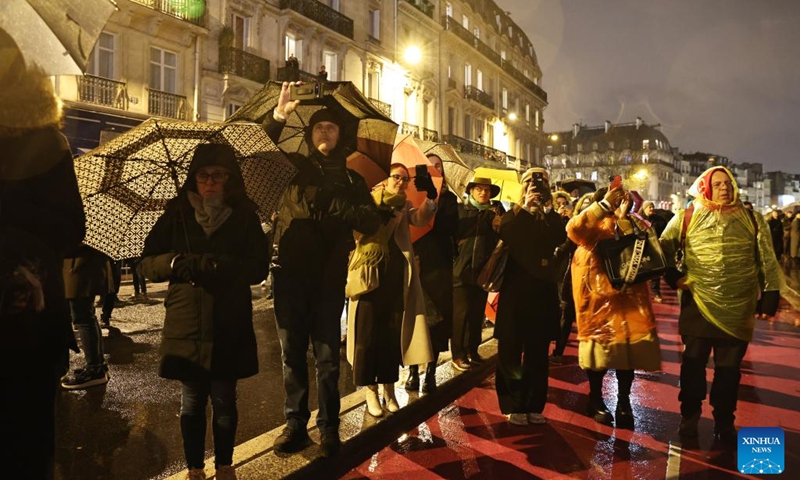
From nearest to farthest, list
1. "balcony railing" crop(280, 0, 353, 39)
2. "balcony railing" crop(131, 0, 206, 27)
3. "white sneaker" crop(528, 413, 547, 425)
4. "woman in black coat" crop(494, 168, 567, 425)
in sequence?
"woman in black coat" crop(494, 168, 567, 425) < "white sneaker" crop(528, 413, 547, 425) < "balcony railing" crop(131, 0, 206, 27) < "balcony railing" crop(280, 0, 353, 39)

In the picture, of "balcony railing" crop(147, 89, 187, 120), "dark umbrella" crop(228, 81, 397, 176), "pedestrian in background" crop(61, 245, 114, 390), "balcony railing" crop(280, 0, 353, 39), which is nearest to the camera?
"dark umbrella" crop(228, 81, 397, 176)

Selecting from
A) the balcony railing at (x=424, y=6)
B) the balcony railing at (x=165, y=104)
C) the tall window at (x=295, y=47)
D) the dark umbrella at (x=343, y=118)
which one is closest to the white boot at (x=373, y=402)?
the dark umbrella at (x=343, y=118)

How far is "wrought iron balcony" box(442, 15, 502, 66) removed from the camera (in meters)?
35.8

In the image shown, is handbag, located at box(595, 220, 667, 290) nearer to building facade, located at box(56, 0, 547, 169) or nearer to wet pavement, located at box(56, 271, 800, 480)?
wet pavement, located at box(56, 271, 800, 480)

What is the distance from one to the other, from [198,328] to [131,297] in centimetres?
894

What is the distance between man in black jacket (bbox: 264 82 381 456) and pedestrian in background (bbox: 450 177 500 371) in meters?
2.23

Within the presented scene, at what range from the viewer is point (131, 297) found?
35.9ft

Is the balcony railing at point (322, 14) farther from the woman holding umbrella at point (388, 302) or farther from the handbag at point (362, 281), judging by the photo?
the handbag at point (362, 281)

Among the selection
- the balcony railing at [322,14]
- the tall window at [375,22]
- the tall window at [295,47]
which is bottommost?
the tall window at [295,47]

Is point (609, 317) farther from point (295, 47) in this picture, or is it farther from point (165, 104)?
point (295, 47)

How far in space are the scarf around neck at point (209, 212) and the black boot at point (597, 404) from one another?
3252 millimetres

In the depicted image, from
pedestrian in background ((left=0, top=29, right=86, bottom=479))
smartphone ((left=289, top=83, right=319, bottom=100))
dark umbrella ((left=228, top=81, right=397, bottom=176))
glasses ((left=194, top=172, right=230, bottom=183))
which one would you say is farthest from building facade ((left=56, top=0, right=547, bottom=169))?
pedestrian in background ((left=0, top=29, right=86, bottom=479))

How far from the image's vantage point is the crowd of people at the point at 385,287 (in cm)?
308

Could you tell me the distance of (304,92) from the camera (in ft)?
11.6
